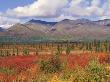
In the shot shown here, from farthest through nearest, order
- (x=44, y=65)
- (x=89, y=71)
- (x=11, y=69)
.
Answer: (x=11, y=69), (x=44, y=65), (x=89, y=71)

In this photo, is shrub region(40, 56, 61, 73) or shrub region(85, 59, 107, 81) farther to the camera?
shrub region(40, 56, 61, 73)

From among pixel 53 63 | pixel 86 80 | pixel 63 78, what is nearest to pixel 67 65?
pixel 53 63

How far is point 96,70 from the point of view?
2264cm

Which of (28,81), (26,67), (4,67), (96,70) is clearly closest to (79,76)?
(96,70)

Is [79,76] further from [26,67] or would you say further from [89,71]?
[26,67]

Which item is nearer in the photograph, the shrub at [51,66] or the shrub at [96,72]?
the shrub at [96,72]

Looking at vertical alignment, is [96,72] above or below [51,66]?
above

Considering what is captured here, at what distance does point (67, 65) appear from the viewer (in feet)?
95.7

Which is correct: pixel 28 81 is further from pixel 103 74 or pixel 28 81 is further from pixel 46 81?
pixel 103 74

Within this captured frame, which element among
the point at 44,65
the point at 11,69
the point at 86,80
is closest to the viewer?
the point at 86,80

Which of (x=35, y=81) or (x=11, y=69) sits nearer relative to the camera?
(x=35, y=81)

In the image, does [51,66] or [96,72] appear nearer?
[96,72]

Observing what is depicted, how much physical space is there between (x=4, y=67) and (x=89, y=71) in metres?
13.0

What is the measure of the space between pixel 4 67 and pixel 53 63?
640 centimetres
